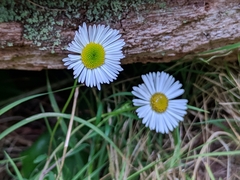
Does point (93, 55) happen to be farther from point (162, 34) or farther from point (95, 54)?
point (162, 34)

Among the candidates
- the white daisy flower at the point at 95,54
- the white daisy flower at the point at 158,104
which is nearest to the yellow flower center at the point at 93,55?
the white daisy flower at the point at 95,54

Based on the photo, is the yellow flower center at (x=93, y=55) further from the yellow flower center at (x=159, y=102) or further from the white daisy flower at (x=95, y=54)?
the yellow flower center at (x=159, y=102)

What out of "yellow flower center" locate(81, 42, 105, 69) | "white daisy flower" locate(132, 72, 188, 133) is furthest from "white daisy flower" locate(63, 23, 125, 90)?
"white daisy flower" locate(132, 72, 188, 133)

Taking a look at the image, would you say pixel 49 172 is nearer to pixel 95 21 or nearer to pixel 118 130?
pixel 118 130

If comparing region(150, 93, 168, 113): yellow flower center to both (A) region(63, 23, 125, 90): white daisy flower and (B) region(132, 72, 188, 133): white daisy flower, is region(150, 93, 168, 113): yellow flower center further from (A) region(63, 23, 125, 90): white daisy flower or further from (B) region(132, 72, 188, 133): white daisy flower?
(A) region(63, 23, 125, 90): white daisy flower

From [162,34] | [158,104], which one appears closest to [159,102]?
[158,104]

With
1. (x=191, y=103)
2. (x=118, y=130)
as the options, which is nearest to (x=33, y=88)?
(x=118, y=130)
